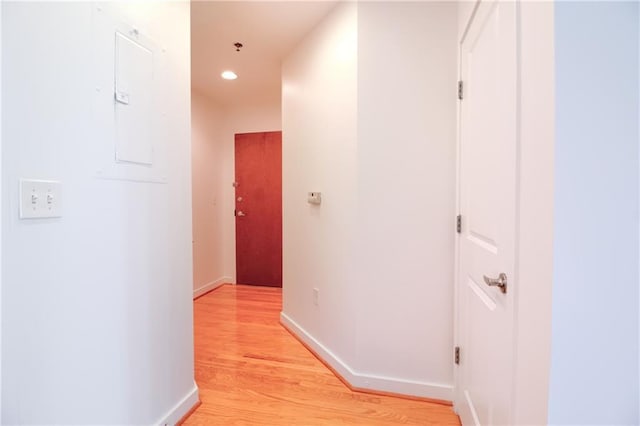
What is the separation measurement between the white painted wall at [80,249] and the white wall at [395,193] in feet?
3.17

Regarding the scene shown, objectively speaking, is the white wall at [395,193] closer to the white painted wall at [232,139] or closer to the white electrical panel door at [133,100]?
the white electrical panel door at [133,100]

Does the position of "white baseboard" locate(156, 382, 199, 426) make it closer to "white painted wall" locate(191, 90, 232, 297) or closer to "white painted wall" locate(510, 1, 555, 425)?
"white painted wall" locate(510, 1, 555, 425)

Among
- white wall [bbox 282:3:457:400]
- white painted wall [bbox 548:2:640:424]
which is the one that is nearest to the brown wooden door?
white wall [bbox 282:3:457:400]

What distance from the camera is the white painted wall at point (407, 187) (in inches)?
71.5

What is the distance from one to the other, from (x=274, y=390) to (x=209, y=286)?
2447mm

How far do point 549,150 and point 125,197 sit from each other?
1423mm

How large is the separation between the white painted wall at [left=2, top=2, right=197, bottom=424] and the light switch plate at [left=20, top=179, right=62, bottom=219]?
0.02 meters

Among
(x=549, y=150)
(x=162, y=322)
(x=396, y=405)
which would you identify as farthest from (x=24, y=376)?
(x=396, y=405)

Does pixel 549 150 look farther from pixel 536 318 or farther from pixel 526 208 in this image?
pixel 536 318

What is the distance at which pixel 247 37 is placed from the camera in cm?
256

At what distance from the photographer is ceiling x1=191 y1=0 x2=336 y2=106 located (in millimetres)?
2178

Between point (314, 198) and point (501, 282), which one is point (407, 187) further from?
point (501, 282)

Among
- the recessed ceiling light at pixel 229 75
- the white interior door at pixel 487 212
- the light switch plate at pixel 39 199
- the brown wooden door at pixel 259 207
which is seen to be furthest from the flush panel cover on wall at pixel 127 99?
the brown wooden door at pixel 259 207

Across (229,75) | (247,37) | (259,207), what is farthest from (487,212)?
(259,207)
